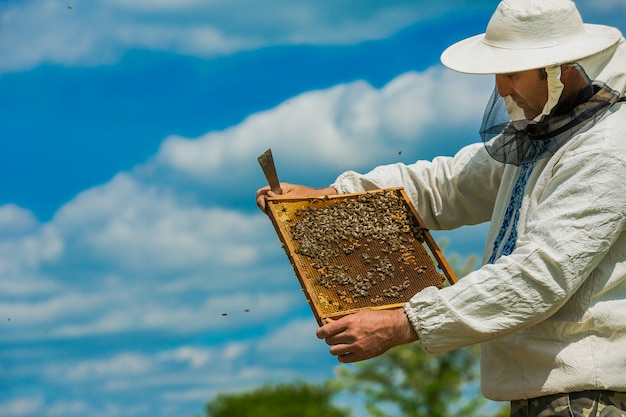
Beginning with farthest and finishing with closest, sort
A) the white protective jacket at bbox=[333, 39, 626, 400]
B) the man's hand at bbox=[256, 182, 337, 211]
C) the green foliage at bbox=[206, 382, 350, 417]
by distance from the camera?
the green foliage at bbox=[206, 382, 350, 417]
the man's hand at bbox=[256, 182, 337, 211]
the white protective jacket at bbox=[333, 39, 626, 400]

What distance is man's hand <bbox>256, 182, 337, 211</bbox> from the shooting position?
5.08 m

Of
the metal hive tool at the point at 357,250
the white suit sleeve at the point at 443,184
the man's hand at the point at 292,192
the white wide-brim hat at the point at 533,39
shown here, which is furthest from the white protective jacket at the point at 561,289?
the man's hand at the point at 292,192

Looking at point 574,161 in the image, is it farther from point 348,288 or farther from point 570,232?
point 348,288

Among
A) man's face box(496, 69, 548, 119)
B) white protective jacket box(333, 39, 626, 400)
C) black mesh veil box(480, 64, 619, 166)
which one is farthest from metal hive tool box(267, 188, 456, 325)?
man's face box(496, 69, 548, 119)

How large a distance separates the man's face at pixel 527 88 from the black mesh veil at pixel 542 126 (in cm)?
8

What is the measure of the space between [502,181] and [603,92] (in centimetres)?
88

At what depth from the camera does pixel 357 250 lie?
4.89 m

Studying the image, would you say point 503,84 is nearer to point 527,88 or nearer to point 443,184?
point 527,88

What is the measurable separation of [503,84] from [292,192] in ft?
5.19

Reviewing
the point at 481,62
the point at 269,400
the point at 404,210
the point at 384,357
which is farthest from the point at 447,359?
the point at 481,62

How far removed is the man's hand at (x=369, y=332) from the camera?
4008 millimetres

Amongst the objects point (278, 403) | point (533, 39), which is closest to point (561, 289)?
point (533, 39)

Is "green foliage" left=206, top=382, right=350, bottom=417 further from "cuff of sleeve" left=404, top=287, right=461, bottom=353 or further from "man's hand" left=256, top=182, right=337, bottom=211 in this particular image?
"cuff of sleeve" left=404, top=287, right=461, bottom=353

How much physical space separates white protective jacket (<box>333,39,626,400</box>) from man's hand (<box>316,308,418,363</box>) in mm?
69
